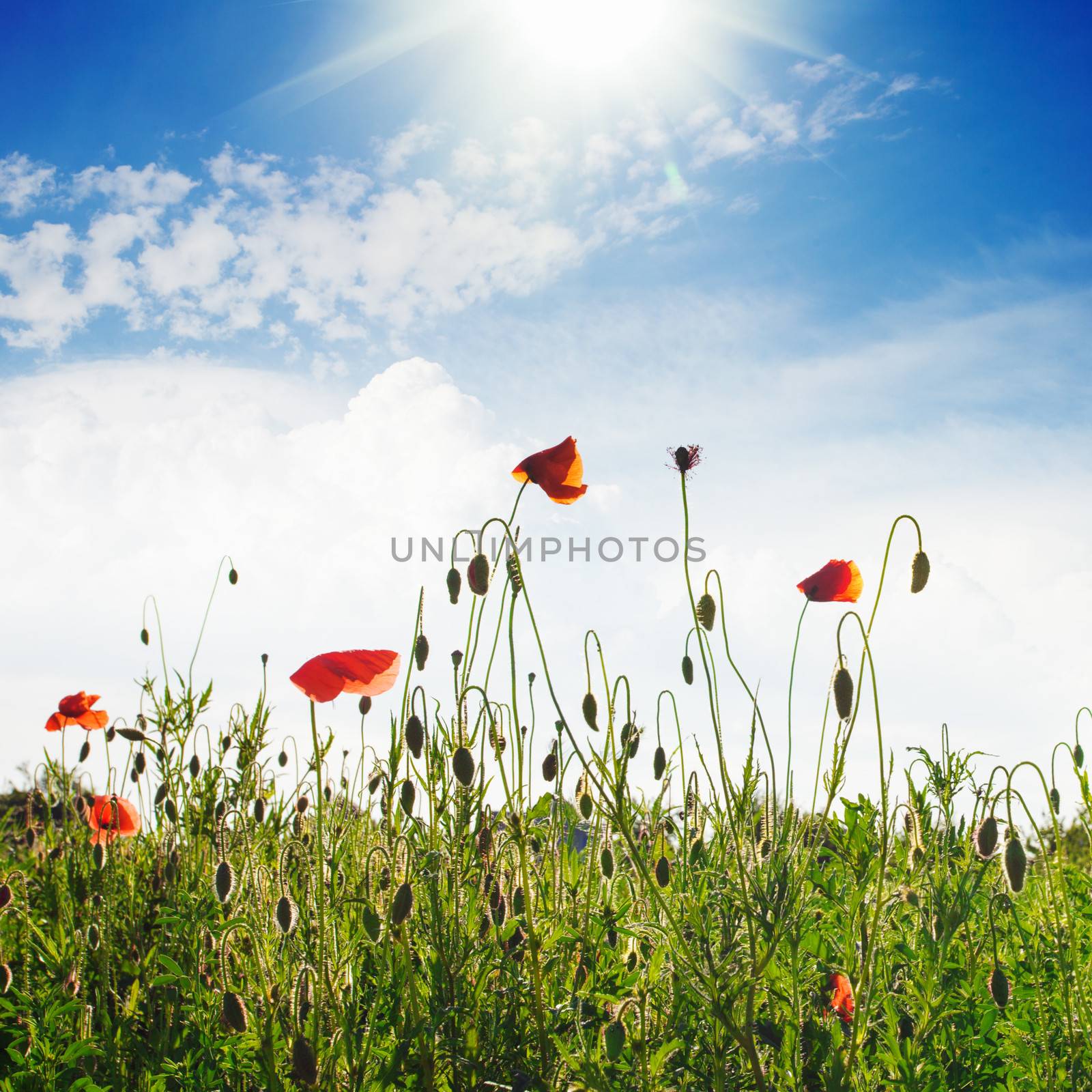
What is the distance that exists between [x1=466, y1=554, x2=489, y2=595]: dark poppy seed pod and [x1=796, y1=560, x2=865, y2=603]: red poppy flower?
89 cm

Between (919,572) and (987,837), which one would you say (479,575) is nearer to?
(919,572)

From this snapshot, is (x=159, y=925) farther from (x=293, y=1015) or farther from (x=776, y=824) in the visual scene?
(x=776, y=824)

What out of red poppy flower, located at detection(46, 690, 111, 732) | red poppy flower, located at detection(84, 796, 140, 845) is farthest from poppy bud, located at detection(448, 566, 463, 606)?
red poppy flower, located at detection(46, 690, 111, 732)

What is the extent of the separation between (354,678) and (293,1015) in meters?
0.80

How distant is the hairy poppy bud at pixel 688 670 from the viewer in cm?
288

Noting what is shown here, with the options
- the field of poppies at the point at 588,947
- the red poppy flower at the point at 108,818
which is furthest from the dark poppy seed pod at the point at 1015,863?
the red poppy flower at the point at 108,818

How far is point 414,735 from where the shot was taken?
7.86 ft

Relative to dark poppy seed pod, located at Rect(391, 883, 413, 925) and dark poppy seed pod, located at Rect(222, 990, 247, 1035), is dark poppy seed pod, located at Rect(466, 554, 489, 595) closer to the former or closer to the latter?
dark poppy seed pod, located at Rect(391, 883, 413, 925)

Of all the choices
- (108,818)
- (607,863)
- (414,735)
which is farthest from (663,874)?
(108,818)

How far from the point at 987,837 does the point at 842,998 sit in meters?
0.67

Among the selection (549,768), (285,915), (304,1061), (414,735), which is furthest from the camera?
(549,768)

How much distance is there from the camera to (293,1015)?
6.89 feet

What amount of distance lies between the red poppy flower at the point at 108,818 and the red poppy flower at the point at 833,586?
2896mm

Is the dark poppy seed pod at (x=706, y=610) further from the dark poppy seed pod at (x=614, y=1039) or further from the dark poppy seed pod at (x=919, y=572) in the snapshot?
the dark poppy seed pod at (x=614, y=1039)
